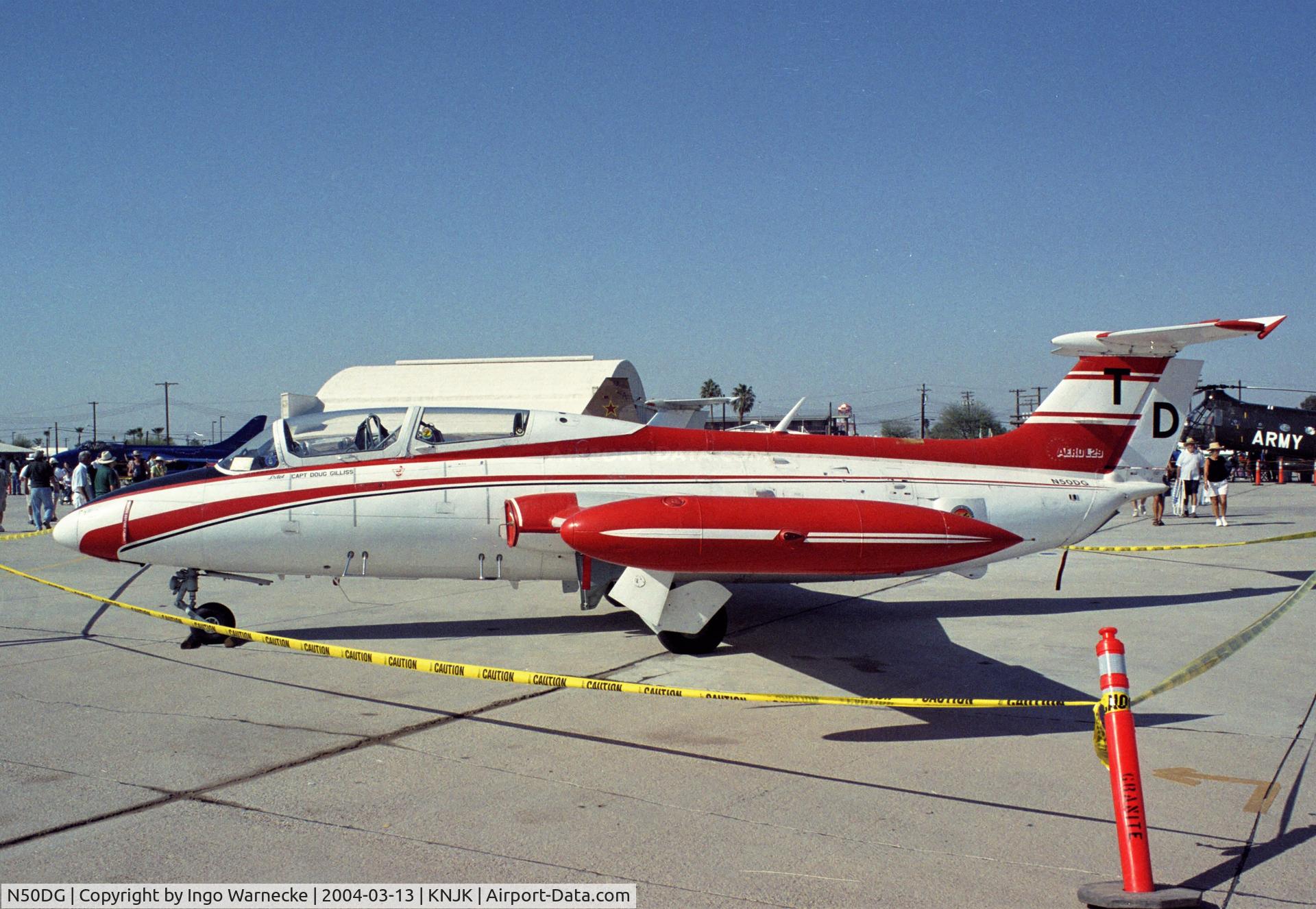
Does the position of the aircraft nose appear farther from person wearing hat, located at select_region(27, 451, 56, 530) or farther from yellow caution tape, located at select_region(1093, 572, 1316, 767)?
person wearing hat, located at select_region(27, 451, 56, 530)

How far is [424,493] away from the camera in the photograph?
320 inches

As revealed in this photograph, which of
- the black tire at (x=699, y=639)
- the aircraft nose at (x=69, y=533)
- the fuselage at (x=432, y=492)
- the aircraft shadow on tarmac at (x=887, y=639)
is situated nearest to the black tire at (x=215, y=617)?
the fuselage at (x=432, y=492)

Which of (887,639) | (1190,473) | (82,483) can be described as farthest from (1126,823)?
(82,483)

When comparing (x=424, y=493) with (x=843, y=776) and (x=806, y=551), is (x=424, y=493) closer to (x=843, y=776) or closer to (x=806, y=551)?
(x=806, y=551)

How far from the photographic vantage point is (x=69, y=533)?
812 centimetres

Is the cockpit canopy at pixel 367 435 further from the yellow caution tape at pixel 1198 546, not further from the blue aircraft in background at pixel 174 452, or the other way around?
the blue aircraft in background at pixel 174 452

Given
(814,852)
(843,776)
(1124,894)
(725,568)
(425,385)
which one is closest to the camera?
(1124,894)

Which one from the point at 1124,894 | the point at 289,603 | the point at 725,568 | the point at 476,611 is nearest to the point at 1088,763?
the point at 1124,894

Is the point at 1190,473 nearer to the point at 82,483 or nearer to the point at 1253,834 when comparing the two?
the point at 1253,834

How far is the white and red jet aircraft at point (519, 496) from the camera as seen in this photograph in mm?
7875

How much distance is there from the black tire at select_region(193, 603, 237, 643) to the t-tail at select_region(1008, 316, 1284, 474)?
781 cm

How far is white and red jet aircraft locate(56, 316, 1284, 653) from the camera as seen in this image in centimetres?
788

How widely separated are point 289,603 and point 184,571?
2.39 m

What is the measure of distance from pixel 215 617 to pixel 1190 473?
72.3 feet
